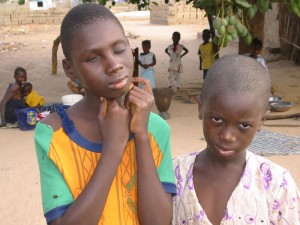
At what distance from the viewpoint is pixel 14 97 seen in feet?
19.8

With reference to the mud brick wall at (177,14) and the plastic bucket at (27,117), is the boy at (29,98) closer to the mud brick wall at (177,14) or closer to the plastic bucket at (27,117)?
the plastic bucket at (27,117)

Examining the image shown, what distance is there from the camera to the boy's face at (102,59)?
3.45ft

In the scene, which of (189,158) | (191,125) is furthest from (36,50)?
(189,158)

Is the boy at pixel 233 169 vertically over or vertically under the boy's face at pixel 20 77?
over

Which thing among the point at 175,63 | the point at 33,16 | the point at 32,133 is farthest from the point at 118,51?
the point at 33,16

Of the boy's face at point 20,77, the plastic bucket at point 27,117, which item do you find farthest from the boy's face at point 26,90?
the plastic bucket at point 27,117

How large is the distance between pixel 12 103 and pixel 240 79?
5.26 m

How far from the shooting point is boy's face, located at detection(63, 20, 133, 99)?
3.45ft

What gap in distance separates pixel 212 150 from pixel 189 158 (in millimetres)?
145

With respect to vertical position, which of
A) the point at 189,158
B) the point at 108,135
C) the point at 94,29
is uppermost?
the point at 94,29

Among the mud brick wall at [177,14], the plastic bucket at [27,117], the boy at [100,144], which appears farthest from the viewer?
the mud brick wall at [177,14]

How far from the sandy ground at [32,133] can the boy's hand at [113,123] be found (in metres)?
2.27

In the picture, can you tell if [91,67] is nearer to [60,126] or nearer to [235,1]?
[60,126]

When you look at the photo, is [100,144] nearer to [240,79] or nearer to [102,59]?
[102,59]
